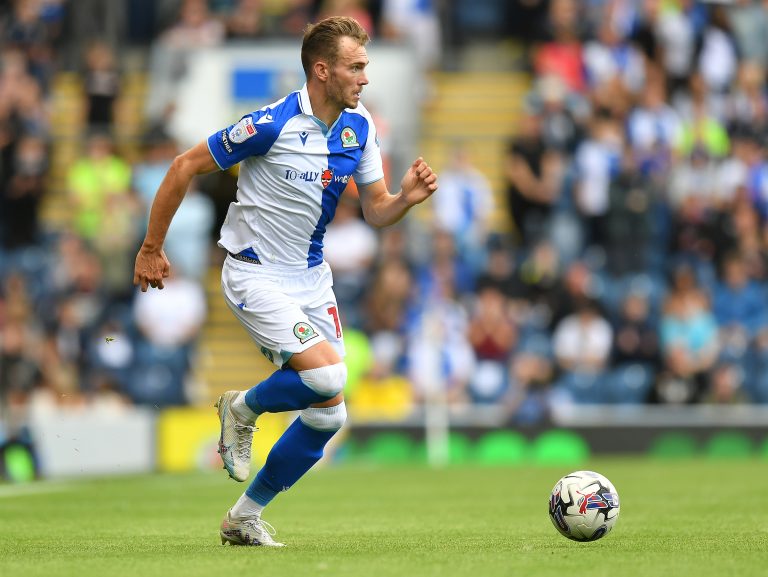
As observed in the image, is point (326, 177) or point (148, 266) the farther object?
point (326, 177)

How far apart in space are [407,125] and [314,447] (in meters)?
14.8

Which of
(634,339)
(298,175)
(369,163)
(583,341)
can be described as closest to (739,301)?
(634,339)

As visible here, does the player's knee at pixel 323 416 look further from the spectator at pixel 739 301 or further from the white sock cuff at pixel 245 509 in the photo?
the spectator at pixel 739 301

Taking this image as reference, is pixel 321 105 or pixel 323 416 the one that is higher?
pixel 321 105

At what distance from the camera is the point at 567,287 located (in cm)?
1945

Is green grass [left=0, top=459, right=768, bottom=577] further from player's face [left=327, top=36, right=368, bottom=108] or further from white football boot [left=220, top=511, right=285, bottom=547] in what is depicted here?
player's face [left=327, top=36, right=368, bottom=108]

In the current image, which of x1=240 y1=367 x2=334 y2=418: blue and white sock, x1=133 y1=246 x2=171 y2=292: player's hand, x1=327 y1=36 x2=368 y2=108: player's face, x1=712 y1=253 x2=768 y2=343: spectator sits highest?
x1=327 y1=36 x2=368 y2=108: player's face

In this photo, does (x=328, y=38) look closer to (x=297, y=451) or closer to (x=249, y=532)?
(x=297, y=451)

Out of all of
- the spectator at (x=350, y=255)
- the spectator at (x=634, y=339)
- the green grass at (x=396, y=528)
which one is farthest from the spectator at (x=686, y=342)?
the spectator at (x=350, y=255)

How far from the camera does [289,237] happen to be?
8.59 meters

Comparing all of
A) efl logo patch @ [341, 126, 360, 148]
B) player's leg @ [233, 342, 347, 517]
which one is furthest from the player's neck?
player's leg @ [233, 342, 347, 517]

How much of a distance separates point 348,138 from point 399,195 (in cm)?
41

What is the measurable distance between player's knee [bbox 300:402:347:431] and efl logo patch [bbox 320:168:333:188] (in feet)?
3.82

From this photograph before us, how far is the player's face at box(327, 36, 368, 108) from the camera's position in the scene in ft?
27.6
